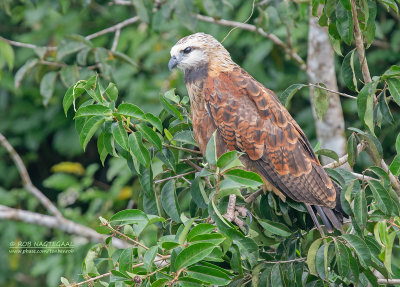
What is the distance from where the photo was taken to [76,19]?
6.18 m

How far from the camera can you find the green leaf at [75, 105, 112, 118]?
8.01 ft

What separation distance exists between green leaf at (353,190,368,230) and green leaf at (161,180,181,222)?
75 centimetres

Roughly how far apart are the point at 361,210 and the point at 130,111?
37.9 inches

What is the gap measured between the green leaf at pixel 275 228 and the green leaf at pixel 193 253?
0.56 m

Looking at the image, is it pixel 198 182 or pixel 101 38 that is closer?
pixel 198 182

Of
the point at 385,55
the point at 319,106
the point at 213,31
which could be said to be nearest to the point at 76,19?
the point at 213,31

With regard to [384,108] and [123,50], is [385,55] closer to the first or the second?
[123,50]

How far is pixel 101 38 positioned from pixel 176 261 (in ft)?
13.7

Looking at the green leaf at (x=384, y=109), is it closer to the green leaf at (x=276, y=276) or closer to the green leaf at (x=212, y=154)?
the green leaf at (x=276, y=276)

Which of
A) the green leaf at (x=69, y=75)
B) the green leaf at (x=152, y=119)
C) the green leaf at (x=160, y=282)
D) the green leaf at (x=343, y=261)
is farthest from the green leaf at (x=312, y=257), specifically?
the green leaf at (x=69, y=75)

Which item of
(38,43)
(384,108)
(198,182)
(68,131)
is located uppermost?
(384,108)

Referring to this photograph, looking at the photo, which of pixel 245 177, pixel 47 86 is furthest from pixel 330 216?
pixel 47 86

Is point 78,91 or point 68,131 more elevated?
point 78,91

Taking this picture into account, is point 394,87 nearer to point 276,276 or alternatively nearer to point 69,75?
point 276,276
